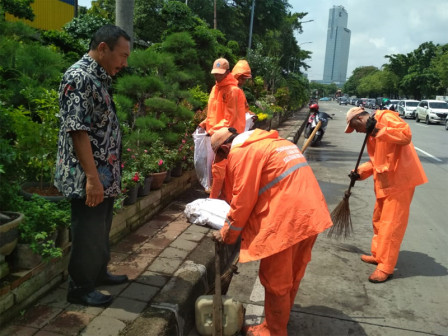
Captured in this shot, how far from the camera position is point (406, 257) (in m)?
4.43

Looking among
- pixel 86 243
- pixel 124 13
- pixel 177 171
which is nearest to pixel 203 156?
pixel 177 171

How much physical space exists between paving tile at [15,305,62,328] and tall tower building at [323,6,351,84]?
18333 cm

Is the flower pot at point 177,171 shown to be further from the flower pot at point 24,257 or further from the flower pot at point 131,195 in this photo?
the flower pot at point 24,257

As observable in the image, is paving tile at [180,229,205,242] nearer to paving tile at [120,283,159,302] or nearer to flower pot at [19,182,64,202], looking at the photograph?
paving tile at [120,283,159,302]

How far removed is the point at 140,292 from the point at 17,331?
84cm

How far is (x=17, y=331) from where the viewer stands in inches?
95.0

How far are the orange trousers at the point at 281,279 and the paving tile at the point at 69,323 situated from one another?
114 cm

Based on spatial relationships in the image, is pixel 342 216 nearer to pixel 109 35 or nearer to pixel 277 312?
pixel 277 312

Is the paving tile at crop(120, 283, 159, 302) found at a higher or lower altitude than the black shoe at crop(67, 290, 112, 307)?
lower

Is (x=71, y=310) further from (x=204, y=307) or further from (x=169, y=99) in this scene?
(x=169, y=99)

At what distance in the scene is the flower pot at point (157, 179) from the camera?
4761 mm

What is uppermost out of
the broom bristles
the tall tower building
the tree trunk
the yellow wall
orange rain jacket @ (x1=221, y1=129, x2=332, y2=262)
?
the tall tower building

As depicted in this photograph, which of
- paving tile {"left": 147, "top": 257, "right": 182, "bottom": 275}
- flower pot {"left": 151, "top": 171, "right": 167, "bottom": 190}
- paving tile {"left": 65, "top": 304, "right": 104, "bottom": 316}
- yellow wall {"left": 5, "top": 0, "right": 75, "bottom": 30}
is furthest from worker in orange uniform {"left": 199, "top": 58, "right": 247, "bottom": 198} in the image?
yellow wall {"left": 5, "top": 0, "right": 75, "bottom": 30}

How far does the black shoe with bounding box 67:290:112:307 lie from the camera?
274cm
